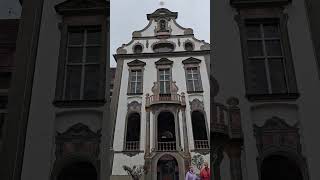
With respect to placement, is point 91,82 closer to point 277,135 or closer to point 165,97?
point 277,135

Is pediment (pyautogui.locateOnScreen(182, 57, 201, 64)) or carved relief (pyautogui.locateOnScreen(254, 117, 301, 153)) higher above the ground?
pediment (pyautogui.locateOnScreen(182, 57, 201, 64))

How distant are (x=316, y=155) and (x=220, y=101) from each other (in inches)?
54.1

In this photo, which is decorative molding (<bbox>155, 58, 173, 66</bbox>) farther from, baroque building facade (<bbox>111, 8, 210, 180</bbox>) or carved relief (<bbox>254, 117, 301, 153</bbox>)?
carved relief (<bbox>254, 117, 301, 153</bbox>)

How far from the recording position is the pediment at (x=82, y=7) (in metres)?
5.97

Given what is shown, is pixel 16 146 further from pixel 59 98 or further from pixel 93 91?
pixel 93 91

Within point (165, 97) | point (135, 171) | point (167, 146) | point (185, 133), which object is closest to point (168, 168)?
point (167, 146)

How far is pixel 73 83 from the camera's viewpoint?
5688 millimetres

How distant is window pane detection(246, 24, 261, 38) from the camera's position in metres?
5.88

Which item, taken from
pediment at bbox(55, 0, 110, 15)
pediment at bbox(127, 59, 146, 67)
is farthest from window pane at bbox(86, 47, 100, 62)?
pediment at bbox(127, 59, 146, 67)

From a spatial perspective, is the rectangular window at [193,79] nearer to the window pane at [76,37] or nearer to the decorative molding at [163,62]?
the decorative molding at [163,62]

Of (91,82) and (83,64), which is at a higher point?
(83,64)

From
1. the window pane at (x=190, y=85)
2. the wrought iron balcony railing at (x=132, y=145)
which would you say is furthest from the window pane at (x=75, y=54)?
the window pane at (x=190, y=85)

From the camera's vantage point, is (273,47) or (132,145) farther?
(132,145)

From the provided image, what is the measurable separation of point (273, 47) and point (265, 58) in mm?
227
